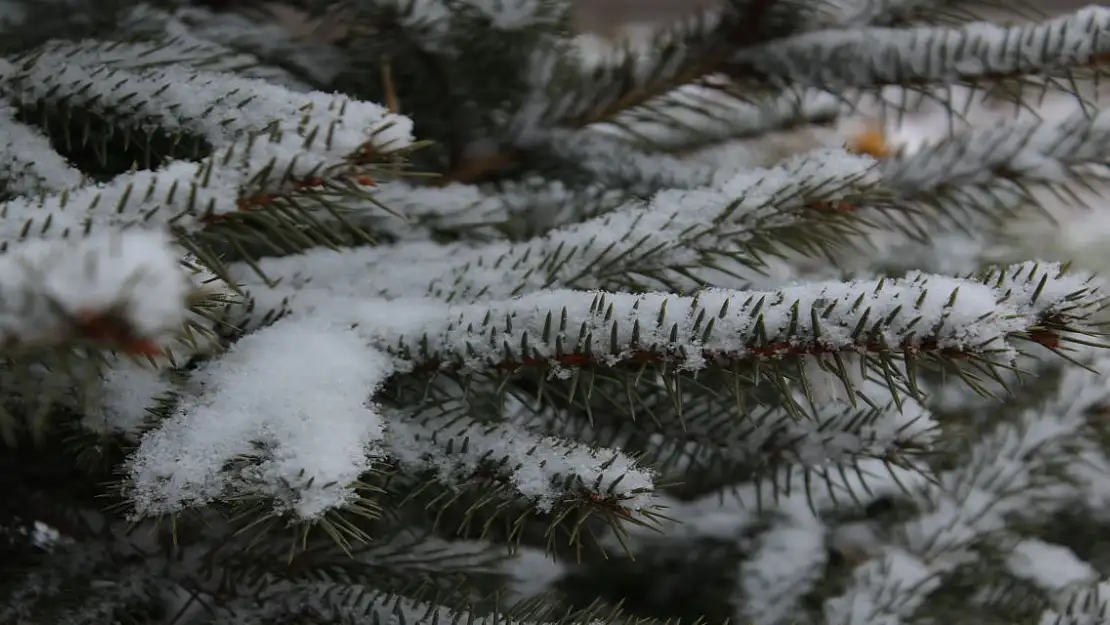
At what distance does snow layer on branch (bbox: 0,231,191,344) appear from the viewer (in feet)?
0.65

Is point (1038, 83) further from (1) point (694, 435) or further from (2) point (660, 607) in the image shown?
(2) point (660, 607)

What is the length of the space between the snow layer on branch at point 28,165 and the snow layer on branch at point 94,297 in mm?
169

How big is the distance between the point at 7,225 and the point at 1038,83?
1.75ft

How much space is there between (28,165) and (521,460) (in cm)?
24

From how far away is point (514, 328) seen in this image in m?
0.36

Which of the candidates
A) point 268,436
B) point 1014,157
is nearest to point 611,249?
point 268,436

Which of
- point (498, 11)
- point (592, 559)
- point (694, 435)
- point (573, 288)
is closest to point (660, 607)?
point (592, 559)

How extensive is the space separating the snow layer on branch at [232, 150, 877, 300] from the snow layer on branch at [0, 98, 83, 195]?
8 centimetres

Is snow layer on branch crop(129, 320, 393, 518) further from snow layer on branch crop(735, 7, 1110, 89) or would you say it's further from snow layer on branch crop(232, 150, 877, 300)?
snow layer on branch crop(735, 7, 1110, 89)

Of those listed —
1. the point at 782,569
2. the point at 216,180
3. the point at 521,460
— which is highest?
the point at 216,180

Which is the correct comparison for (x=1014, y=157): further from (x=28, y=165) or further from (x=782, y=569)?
(x=28, y=165)

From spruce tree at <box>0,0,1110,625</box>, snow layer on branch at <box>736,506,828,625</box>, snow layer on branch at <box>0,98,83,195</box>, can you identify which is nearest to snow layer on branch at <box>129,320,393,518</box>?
spruce tree at <box>0,0,1110,625</box>

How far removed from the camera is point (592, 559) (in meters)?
0.59

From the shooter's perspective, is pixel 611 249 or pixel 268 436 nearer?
pixel 268 436
